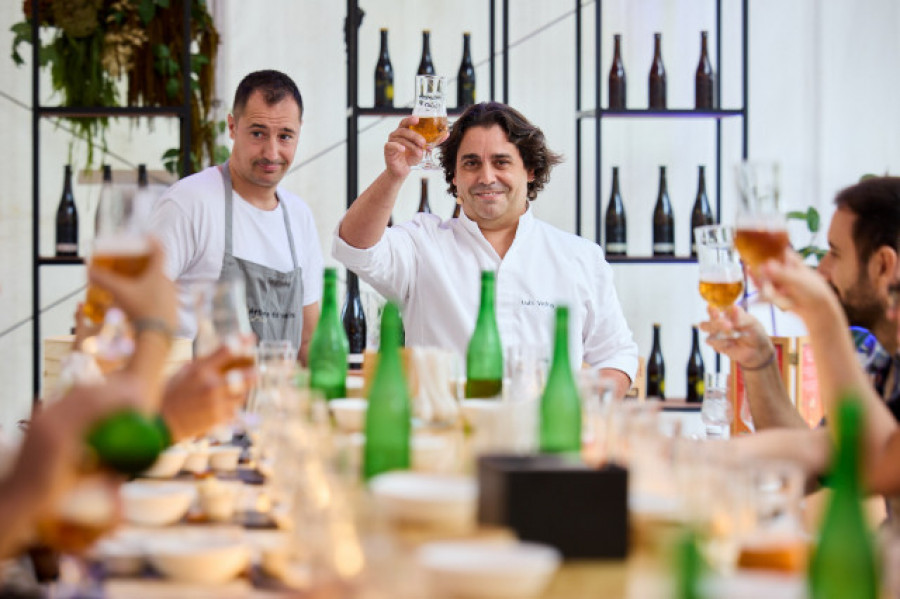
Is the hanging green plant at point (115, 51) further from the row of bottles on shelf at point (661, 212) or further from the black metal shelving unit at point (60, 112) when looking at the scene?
the row of bottles on shelf at point (661, 212)

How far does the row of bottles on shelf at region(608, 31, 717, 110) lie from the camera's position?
453 cm

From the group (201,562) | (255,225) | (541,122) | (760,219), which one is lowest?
(201,562)

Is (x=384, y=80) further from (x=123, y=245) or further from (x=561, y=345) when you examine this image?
(x=123, y=245)

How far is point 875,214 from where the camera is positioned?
2.18m

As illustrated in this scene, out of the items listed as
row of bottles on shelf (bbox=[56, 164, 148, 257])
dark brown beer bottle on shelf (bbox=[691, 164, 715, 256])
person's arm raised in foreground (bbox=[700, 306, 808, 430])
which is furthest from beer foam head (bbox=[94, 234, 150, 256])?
dark brown beer bottle on shelf (bbox=[691, 164, 715, 256])

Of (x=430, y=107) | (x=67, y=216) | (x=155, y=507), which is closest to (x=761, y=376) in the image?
(x=430, y=107)

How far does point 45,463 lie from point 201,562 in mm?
244

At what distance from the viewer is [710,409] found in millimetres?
3758

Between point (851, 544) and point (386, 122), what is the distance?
4359 millimetres

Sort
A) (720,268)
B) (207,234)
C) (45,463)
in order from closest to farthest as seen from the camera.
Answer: (45,463)
(720,268)
(207,234)

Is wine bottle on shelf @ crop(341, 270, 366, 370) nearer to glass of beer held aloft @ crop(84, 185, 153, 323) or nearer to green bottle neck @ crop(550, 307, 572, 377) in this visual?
green bottle neck @ crop(550, 307, 572, 377)

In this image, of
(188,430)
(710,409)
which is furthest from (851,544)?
(710,409)

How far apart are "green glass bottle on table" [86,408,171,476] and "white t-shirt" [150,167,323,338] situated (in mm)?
2189

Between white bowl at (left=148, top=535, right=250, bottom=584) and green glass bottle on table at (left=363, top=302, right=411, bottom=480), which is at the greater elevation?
green glass bottle on table at (left=363, top=302, right=411, bottom=480)
